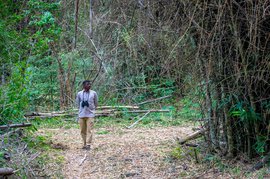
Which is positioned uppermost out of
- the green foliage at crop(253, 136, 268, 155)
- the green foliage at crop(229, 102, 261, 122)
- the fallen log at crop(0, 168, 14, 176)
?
the green foliage at crop(229, 102, 261, 122)

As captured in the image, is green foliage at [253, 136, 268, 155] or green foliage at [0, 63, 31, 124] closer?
green foliage at [253, 136, 268, 155]

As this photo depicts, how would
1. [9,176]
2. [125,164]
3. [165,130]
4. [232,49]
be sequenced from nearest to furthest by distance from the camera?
[9,176] < [232,49] < [125,164] < [165,130]

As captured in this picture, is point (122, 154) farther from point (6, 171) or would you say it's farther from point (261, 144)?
point (6, 171)

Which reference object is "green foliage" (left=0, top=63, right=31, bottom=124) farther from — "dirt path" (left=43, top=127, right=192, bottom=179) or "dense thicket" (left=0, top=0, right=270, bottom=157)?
"dirt path" (left=43, top=127, right=192, bottom=179)

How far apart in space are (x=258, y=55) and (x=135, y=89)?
35.7 ft

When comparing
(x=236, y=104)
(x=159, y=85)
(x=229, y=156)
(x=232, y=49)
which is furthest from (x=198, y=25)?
(x=159, y=85)

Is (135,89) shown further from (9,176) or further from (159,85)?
(9,176)

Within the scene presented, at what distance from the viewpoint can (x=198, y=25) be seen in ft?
24.2

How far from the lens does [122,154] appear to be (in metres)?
10.1

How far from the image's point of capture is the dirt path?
347 inches

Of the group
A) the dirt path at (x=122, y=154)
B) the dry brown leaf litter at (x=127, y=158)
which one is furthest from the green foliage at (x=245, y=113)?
the dirt path at (x=122, y=154)

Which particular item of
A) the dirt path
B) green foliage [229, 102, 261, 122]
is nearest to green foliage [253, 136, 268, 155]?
green foliage [229, 102, 261, 122]

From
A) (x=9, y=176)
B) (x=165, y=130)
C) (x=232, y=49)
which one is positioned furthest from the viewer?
(x=165, y=130)

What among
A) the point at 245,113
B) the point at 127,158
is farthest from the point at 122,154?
the point at 245,113
